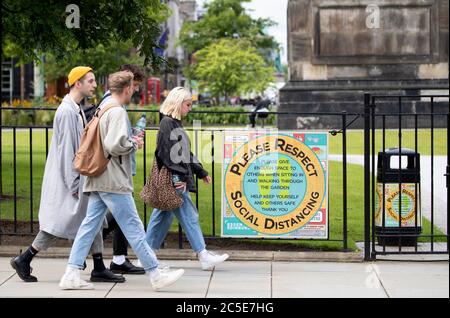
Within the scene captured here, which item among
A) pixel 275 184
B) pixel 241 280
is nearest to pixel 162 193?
pixel 241 280

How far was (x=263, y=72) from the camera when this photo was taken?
2516 inches

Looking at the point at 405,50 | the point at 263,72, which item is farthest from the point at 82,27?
the point at 263,72

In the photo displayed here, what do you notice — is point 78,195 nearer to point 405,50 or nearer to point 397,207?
point 397,207

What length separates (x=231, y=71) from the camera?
61.1m

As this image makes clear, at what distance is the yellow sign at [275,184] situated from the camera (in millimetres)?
10633

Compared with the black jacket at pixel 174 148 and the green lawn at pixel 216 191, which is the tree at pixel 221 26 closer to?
the green lawn at pixel 216 191

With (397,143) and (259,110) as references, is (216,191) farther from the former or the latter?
(397,143)

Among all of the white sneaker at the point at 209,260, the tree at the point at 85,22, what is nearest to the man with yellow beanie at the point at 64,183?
the white sneaker at the point at 209,260

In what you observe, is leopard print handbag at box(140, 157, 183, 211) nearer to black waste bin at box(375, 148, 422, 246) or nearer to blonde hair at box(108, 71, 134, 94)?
blonde hair at box(108, 71, 134, 94)

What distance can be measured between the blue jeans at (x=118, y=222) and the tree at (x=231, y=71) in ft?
168

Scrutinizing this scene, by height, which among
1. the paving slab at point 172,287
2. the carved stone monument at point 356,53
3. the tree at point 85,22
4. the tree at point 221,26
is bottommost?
the paving slab at point 172,287

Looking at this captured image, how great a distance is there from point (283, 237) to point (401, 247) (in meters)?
1.35

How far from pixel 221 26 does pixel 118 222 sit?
219 ft

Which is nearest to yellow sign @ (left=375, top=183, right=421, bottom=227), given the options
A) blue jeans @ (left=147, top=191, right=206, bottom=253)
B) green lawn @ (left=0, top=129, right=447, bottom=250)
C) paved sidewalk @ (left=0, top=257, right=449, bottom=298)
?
green lawn @ (left=0, top=129, right=447, bottom=250)
